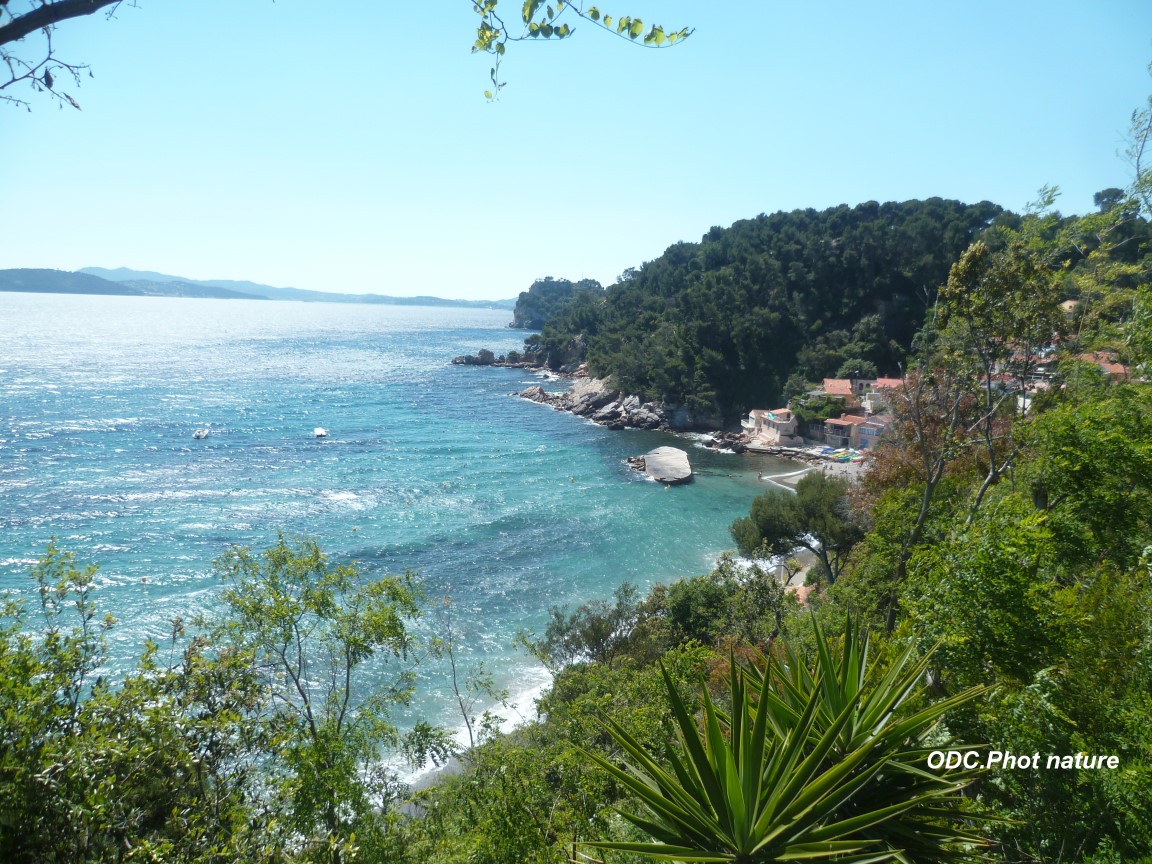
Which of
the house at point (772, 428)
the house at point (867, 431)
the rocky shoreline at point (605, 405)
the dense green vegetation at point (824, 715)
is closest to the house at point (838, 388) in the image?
the house at point (772, 428)

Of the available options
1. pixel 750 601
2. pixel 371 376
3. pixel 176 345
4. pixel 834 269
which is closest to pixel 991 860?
pixel 750 601

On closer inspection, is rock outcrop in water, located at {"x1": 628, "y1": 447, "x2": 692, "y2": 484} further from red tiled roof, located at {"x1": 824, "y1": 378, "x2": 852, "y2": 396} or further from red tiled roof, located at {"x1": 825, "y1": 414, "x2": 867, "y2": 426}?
red tiled roof, located at {"x1": 824, "y1": 378, "x2": 852, "y2": 396}

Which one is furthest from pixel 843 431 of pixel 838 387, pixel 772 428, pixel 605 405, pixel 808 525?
pixel 808 525

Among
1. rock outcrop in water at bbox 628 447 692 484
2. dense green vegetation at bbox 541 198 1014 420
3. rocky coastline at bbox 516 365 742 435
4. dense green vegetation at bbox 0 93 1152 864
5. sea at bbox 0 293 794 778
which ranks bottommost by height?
sea at bbox 0 293 794 778

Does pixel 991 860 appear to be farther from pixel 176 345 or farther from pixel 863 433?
pixel 176 345

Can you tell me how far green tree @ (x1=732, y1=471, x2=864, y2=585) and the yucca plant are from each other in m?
18.2

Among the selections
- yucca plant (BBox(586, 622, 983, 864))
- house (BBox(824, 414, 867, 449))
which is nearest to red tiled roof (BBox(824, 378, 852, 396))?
house (BBox(824, 414, 867, 449))

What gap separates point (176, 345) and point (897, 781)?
448ft

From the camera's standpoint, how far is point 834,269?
69.8 m

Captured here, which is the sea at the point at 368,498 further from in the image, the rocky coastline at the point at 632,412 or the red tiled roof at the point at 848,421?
the red tiled roof at the point at 848,421

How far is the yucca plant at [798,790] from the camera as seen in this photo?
3.86 meters

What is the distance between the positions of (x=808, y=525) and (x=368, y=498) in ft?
84.5

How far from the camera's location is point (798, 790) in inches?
160

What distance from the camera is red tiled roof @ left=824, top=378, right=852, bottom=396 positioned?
5348 centimetres
